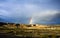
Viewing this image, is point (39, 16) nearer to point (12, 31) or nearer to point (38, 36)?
point (38, 36)

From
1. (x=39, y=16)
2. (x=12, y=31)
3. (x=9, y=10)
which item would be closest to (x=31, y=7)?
(x=39, y=16)

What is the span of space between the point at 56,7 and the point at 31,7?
41 cm

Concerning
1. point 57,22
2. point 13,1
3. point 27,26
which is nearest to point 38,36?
point 27,26

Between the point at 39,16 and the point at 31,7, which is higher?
the point at 31,7

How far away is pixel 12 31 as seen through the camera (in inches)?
82.7

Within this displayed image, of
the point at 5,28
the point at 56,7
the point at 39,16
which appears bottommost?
the point at 5,28

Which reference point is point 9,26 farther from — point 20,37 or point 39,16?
point 39,16

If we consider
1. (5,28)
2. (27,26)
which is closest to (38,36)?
(27,26)

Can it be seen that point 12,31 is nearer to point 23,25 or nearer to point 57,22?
point 23,25

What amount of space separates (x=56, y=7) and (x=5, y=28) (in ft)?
2.96

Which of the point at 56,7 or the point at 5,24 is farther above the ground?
the point at 56,7

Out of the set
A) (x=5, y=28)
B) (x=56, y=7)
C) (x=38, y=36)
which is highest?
(x=56, y=7)

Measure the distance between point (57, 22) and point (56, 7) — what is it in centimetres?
25

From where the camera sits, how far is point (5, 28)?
2113 mm
